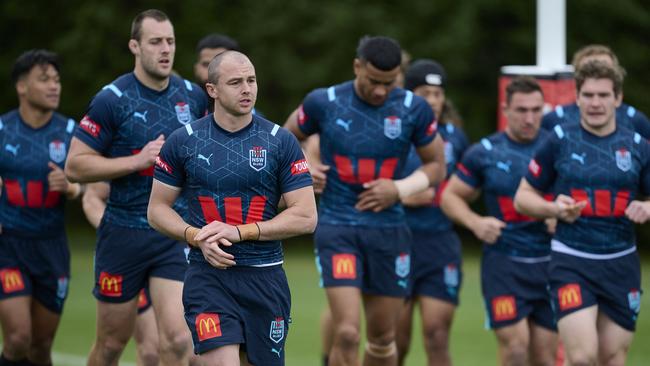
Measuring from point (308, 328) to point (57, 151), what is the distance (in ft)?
20.8

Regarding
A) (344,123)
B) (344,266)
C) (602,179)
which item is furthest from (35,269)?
(602,179)

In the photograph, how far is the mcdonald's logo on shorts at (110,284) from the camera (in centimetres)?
867

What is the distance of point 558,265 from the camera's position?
8.87 meters

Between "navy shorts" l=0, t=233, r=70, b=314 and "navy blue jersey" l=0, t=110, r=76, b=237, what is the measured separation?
0.10m

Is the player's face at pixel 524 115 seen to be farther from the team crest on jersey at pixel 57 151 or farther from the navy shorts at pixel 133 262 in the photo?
the team crest on jersey at pixel 57 151

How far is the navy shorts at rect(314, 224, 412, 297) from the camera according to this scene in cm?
931

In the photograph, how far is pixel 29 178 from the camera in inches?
392

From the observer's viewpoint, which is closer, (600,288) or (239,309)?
(239,309)

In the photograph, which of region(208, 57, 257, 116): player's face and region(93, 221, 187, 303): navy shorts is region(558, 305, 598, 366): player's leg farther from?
region(208, 57, 257, 116): player's face

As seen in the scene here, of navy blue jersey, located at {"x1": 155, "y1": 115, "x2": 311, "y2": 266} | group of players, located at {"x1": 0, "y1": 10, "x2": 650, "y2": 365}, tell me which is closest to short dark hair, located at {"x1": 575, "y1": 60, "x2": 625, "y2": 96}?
group of players, located at {"x1": 0, "y1": 10, "x2": 650, "y2": 365}

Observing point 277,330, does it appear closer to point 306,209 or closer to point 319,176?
point 306,209

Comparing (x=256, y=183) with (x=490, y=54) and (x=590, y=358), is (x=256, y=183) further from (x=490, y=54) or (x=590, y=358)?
(x=490, y=54)

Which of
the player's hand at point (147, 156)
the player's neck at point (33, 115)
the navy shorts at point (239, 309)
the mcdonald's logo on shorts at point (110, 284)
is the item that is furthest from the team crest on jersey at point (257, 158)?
the player's neck at point (33, 115)

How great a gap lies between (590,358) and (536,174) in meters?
1.48
